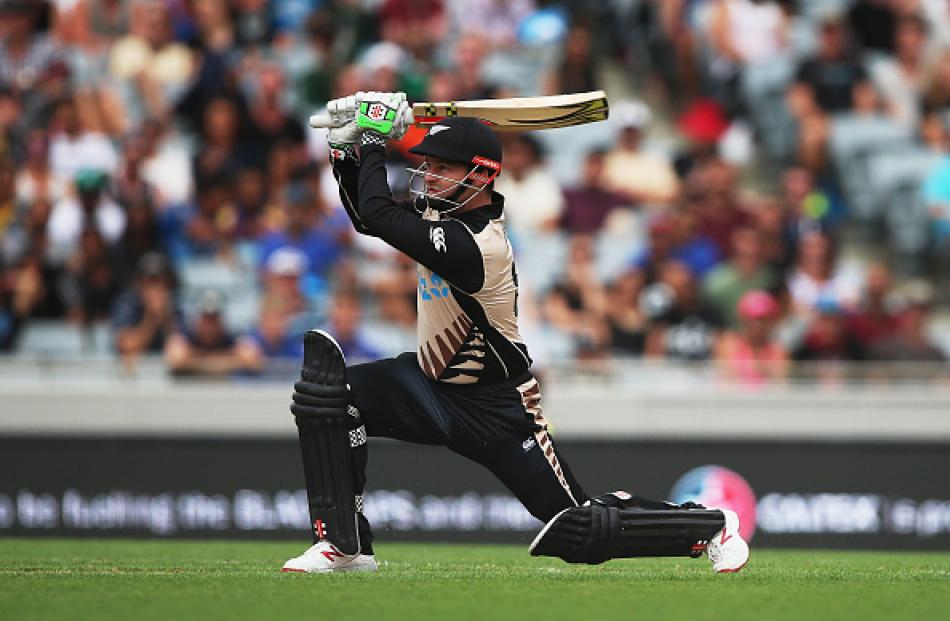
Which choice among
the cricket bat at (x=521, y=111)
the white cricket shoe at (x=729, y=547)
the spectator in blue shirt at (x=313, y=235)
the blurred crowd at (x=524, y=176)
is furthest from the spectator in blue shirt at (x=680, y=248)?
the white cricket shoe at (x=729, y=547)

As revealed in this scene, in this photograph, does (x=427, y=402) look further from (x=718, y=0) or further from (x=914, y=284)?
(x=718, y=0)

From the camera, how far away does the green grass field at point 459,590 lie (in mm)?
5605

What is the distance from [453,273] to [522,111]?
93 cm

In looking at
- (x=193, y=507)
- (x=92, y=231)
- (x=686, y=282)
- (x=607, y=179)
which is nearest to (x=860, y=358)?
(x=686, y=282)

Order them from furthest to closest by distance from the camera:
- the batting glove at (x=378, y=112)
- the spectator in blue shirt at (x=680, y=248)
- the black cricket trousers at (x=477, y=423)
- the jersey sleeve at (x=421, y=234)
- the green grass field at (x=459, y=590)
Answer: the spectator in blue shirt at (x=680, y=248)
the black cricket trousers at (x=477, y=423)
the batting glove at (x=378, y=112)
the jersey sleeve at (x=421, y=234)
the green grass field at (x=459, y=590)

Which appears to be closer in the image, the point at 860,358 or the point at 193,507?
the point at 193,507

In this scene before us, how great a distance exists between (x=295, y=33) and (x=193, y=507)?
550 cm

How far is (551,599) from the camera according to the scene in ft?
19.6

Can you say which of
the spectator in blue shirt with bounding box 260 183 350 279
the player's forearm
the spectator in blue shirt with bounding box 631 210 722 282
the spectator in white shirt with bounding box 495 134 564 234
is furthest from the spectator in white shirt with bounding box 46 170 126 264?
the player's forearm

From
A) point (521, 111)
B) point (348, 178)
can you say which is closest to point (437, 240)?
point (348, 178)

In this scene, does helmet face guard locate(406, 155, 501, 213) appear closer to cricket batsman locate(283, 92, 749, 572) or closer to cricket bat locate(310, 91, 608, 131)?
cricket batsman locate(283, 92, 749, 572)

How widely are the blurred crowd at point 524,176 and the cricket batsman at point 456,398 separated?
4.68 metres

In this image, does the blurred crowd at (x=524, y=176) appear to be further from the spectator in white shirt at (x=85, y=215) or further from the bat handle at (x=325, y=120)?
the bat handle at (x=325, y=120)

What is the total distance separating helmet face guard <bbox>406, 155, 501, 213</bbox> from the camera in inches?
267
